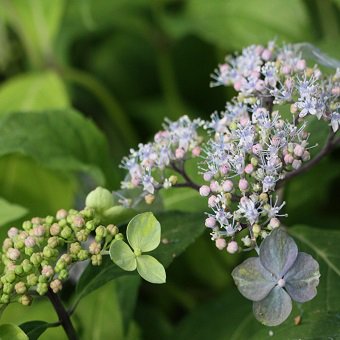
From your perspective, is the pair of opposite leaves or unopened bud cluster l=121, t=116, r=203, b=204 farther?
unopened bud cluster l=121, t=116, r=203, b=204

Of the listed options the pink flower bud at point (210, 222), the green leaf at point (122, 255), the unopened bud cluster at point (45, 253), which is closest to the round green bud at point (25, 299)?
the unopened bud cluster at point (45, 253)

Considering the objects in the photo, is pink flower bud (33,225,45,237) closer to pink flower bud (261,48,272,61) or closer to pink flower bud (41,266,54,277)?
pink flower bud (41,266,54,277)

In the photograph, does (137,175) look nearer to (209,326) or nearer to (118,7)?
(209,326)

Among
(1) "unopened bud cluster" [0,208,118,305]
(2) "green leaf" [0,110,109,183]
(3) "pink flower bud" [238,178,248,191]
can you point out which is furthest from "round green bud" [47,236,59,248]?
(2) "green leaf" [0,110,109,183]

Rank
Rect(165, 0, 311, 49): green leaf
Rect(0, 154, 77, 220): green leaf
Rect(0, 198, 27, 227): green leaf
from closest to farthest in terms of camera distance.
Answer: Rect(0, 198, 27, 227): green leaf < Rect(0, 154, 77, 220): green leaf < Rect(165, 0, 311, 49): green leaf

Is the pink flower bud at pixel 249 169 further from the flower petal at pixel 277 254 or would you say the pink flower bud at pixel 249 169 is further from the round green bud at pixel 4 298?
the round green bud at pixel 4 298

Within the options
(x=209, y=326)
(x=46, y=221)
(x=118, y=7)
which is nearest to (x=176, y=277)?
(x=209, y=326)

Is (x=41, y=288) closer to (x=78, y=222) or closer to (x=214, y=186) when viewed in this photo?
(x=78, y=222)

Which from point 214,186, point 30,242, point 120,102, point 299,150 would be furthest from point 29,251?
point 120,102
